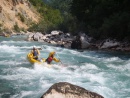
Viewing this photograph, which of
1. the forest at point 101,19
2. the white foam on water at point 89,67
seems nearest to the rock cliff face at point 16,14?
the forest at point 101,19

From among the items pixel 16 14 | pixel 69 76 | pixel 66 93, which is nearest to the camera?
pixel 66 93

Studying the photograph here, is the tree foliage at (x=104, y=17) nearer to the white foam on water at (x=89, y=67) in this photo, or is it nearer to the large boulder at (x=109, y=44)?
the large boulder at (x=109, y=44)

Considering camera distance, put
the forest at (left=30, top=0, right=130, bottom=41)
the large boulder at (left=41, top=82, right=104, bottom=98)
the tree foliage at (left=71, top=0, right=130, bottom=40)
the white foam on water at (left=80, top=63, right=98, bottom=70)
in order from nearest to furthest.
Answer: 1. the large boulder at (left=41, top=82, right=104, bottom=98)
2. the white foam on water at (left=80, top=63, right=98, bottom=70)
3. the tree foliage at (left=71, top=0, right=130, bottom=40)
4. the forest at (left=30, top=0, right=130, bottom=41)

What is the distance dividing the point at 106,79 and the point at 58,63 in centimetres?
396

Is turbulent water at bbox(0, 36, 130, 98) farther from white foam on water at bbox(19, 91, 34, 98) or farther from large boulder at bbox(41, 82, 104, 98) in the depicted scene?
large boulder at bbox(41, 82, 104, 98)

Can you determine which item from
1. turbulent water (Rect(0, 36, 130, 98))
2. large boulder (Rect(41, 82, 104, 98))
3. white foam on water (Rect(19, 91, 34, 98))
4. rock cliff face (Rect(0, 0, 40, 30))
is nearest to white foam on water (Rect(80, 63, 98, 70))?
turbulent water (Rect(0, 36, 130, 98))

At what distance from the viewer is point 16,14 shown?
53406 millimetres

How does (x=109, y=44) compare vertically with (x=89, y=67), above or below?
above

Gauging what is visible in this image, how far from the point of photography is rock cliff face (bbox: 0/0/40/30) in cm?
4731

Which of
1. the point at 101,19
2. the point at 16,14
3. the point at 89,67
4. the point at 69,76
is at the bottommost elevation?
the point at 69,76

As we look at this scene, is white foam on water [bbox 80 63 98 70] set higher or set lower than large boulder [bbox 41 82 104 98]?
higher

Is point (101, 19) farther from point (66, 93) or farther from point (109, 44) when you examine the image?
point (66, 93)

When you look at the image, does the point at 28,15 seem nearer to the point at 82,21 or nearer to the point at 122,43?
the point at 82,21

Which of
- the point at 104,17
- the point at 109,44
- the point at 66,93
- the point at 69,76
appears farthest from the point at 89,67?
the point at 104,17
